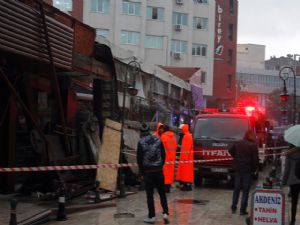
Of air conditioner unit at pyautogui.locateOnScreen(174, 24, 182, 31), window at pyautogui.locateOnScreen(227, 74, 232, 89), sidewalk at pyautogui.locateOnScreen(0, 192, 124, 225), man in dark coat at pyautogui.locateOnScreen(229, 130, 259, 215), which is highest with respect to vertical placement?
air conditioner unit at pyautogui.locateOnScreen(174, 24, 182, 31)

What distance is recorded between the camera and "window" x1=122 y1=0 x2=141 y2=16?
56375 mm

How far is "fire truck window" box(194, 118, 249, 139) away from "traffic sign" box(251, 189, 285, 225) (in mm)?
8082

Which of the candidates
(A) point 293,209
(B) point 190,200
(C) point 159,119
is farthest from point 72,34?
(C) point 159,119

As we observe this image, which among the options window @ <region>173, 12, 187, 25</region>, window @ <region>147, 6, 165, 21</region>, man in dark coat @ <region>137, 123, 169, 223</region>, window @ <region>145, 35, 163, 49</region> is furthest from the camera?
window @ <region>173, 12, 187, 25</region>

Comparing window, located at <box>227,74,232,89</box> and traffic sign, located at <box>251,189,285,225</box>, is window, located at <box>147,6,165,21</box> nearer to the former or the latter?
window, located at <box>227,74,232,89</box>

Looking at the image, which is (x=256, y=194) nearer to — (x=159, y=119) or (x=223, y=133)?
(x=223, y=133)

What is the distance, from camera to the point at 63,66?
11.6m

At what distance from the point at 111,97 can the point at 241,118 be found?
162 inches

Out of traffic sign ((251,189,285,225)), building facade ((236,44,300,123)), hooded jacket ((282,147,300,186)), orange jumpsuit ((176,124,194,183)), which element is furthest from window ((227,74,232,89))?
traffic sign ((251,189,285,225))

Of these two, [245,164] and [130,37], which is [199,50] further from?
[245,164]

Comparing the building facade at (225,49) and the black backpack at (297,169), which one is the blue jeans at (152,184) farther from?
the building facade at (225,49)

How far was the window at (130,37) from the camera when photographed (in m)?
56.1

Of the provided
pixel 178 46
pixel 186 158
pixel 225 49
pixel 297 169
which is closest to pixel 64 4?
pixel 178 46

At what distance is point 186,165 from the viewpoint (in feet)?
48.1
